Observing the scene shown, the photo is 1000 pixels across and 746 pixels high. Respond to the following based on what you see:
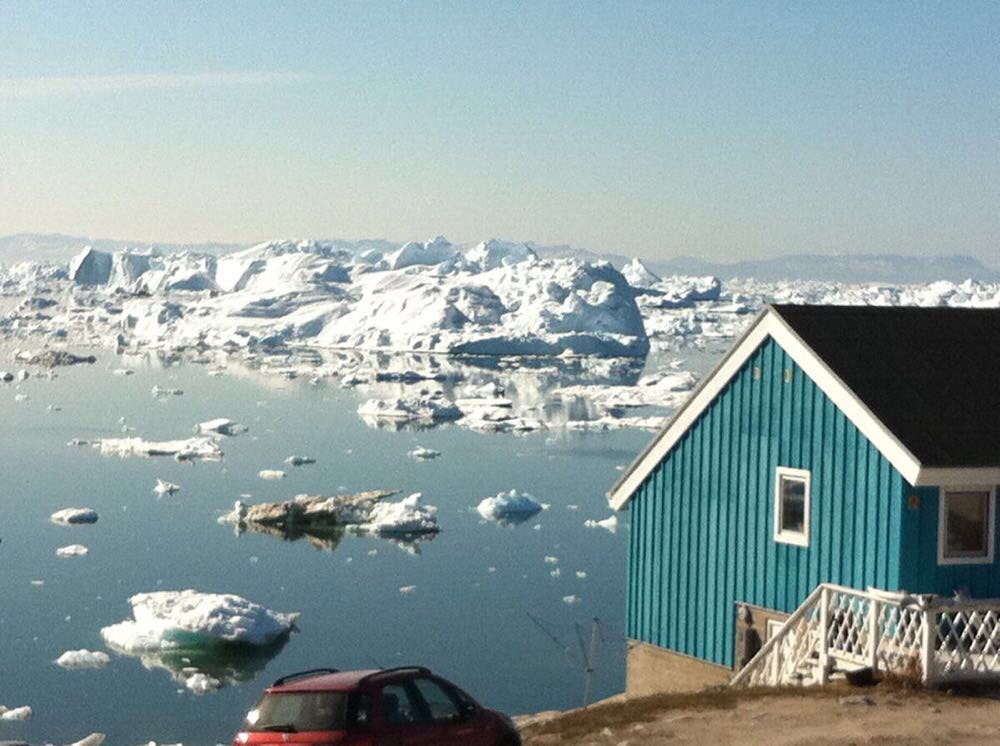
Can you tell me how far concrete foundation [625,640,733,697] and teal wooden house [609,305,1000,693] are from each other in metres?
0.02

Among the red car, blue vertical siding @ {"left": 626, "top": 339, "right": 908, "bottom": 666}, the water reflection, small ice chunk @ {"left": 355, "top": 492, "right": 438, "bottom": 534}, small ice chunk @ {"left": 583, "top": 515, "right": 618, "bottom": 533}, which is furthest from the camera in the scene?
small ice chunk @ {"left": 583, "top": 515, "right": 618, "bottom": 533}

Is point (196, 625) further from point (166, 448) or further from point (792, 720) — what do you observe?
point (166, 448)

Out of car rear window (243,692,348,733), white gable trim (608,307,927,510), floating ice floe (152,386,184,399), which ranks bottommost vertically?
floating ice floe (152,386,184,399)

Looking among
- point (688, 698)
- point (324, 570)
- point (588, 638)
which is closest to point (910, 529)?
point (688, 698)

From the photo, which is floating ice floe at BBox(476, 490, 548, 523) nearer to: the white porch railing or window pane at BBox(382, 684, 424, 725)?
the white porch railing

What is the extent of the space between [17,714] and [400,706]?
1835cm

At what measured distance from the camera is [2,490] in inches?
2052

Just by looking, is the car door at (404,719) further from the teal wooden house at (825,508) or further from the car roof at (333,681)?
the teal wooden house at (825,508)

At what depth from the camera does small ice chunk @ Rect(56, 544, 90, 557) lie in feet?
133

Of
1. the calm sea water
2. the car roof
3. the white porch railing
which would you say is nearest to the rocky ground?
the white porch railing

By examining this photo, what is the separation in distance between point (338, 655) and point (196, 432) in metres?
40.1

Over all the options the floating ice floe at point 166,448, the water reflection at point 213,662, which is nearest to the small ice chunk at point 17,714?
the water reflection at point 213,662

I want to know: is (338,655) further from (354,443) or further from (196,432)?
(196,432)

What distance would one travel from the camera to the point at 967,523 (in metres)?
15.6
